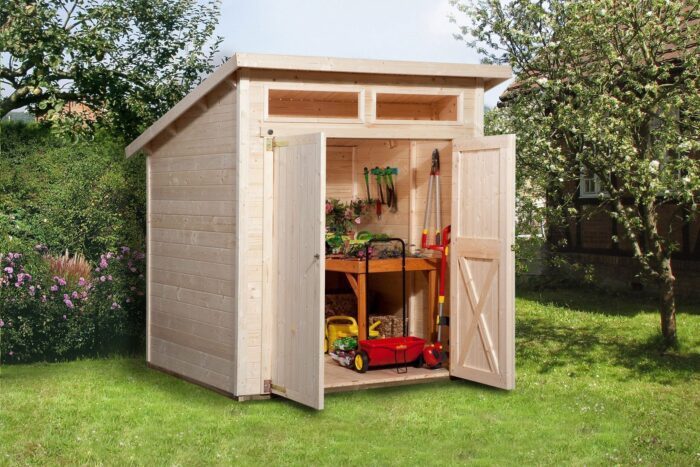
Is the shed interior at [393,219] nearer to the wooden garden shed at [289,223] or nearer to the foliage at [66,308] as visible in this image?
the wooden garden shed at [289,223]

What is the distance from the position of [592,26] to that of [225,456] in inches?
213

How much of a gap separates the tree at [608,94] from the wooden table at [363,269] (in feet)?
4.49

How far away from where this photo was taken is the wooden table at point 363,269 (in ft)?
30.2

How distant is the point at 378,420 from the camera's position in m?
7.62

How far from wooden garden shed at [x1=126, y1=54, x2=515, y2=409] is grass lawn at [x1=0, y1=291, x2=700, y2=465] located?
1.03 feet

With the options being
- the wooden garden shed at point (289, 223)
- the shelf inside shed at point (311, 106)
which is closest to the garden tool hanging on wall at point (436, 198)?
the wooden garden shed at point (289, 223)

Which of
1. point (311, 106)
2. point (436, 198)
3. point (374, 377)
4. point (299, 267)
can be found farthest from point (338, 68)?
point (374, 377)

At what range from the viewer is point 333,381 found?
8406 mm

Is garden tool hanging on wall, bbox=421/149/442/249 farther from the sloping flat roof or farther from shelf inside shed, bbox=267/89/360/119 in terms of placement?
the sloping flat roof

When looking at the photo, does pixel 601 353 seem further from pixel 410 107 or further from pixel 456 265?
pixel 410 107

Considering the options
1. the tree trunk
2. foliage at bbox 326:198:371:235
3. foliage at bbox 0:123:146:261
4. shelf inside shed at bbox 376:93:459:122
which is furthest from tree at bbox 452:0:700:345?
foliage at bbox 0:123:146:261

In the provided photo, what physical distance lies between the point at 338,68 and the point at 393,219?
277 centimetres

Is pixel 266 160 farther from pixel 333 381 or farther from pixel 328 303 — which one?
pixel 328 303

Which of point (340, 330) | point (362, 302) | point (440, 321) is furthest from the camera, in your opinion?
point (340, 330)
